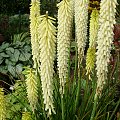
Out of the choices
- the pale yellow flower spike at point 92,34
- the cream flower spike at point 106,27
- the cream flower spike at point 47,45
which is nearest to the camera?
the cream flower spike at point 106,27

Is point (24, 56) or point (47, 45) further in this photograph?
point (24, 56)

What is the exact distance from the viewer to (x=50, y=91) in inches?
105

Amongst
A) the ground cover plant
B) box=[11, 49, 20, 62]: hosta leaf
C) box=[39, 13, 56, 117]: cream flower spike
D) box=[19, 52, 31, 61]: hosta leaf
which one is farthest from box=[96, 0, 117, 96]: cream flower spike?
box=[11, 49, 20, 62]: hosta leaf

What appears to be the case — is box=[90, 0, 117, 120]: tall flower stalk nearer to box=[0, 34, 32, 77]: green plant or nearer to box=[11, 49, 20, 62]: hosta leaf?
box=[0, 34, 32, 77]: green plant

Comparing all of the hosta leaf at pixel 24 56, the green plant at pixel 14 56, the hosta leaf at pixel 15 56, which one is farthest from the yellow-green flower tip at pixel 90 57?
the hosta leaf at pixel 15 56

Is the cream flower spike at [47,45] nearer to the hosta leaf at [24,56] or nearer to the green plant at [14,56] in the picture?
the green plant at [14,56]

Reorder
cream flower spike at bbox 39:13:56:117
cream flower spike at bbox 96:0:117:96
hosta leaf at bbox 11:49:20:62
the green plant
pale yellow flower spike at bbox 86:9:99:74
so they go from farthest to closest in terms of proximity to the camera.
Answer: hosta leaf at bbox 11:49:20:62 < the green plant < pale yellow flower spike at bbox 86:9:99:74 < cream flower spike at bbox 39:13:56:117 < cream flower spike at bbox 96:0:117:96

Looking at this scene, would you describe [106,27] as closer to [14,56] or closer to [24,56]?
[24,56]

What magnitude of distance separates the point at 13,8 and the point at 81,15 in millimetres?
8162

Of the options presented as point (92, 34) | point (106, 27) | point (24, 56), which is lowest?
point (106, 27)

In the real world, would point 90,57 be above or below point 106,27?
below

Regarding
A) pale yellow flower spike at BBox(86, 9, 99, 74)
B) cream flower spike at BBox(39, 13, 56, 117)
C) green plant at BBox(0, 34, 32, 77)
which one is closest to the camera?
cream flower spike at BBox(39, 13, 56, 117)

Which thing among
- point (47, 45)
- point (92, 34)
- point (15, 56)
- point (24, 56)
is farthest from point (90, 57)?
point (15, 56)

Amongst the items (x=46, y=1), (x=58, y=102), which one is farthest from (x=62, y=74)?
(x=46, y=1)
